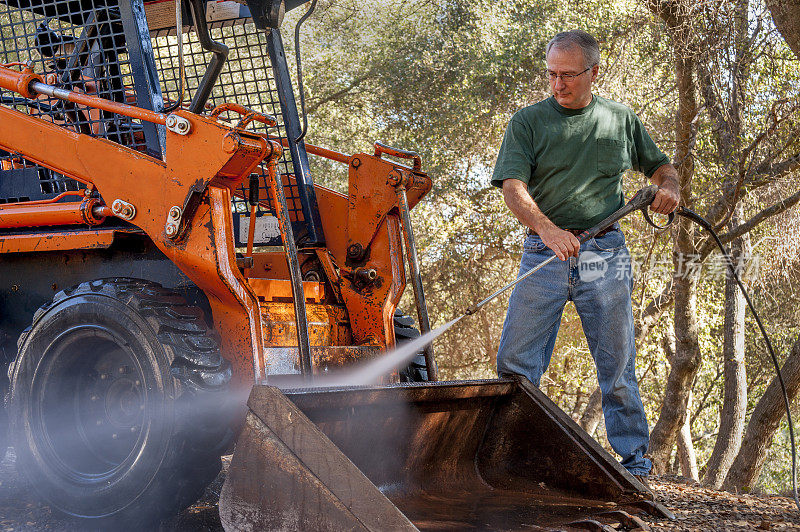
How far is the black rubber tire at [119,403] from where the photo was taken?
10.6 ft

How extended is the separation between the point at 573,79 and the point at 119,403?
8.45 feet

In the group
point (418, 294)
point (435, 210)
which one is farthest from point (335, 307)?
point (435, 210)

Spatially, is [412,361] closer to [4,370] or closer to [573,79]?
[573,79]

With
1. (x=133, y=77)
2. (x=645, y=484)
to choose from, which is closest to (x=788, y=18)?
(x=645, y=484)

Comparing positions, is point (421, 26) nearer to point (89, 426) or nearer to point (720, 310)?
point (720, 310)

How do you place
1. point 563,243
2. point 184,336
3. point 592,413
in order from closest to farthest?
1. point 184,336
2. point 563,243
3. point 592,413

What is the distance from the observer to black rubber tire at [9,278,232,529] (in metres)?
3.23

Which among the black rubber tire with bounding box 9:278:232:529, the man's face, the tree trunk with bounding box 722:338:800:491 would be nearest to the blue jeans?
the man's face

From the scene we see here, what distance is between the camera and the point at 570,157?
4.02 m

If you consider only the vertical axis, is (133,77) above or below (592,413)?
above

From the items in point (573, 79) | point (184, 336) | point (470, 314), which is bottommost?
point (470, 314)

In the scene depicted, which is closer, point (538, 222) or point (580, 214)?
point (538, 222)

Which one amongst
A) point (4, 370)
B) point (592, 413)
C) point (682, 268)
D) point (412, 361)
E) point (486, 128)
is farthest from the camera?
point (486, 128)

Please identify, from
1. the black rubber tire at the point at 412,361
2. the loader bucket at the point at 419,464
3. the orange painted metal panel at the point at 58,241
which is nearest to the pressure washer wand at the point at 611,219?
the loader bucket at the point at 419,464
